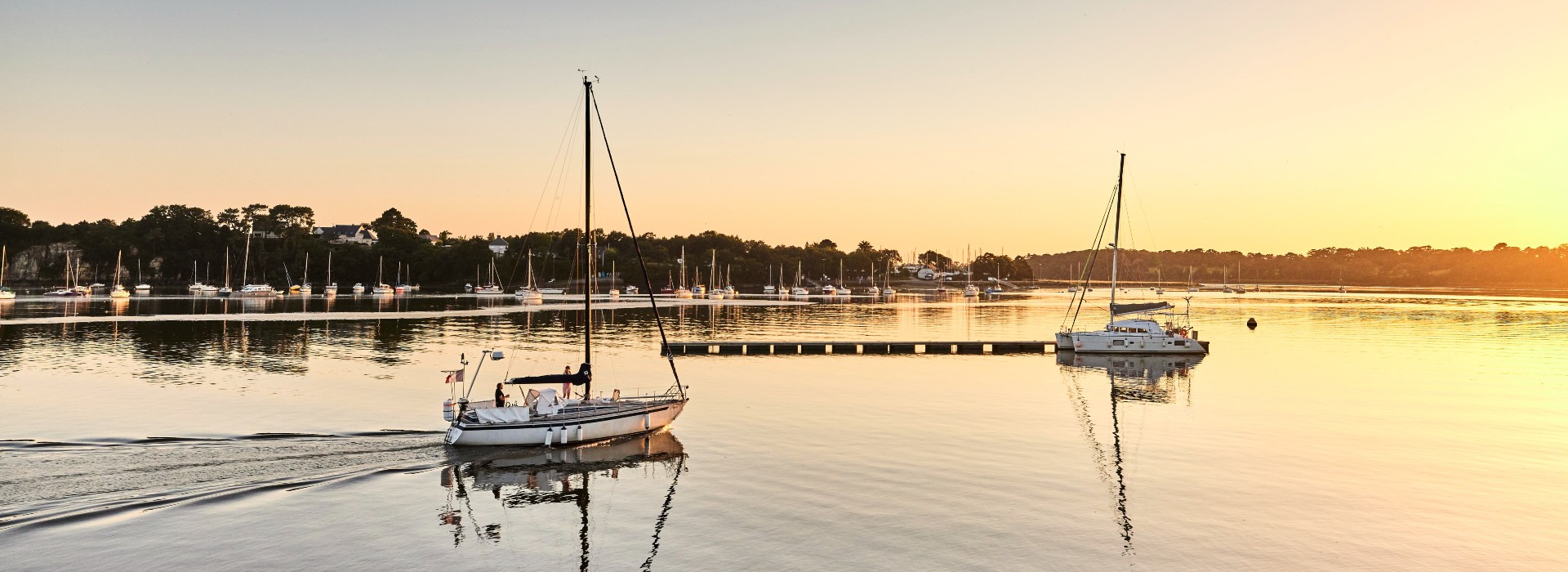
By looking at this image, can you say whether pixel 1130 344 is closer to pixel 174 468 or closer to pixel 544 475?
pixel 544 475

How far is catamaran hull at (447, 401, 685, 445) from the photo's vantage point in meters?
34.7

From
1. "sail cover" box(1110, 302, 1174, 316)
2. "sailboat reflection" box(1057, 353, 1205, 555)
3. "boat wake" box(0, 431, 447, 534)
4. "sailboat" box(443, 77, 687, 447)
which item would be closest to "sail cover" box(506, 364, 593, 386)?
"sailboat" box(443, 77, 687, 447)

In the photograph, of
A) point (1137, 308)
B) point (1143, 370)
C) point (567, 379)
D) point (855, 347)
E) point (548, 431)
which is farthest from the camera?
point (1137, 308)

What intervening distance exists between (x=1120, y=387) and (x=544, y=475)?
41.6m

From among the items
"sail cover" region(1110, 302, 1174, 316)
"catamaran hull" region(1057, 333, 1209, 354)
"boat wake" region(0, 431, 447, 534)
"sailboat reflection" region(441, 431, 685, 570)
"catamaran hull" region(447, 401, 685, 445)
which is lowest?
"sailboat reflection" region(441, 431, 685, 570)

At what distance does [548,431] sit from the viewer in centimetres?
3538

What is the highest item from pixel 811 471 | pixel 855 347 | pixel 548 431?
pixel 855 347

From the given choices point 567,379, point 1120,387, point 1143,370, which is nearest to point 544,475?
point 567,379

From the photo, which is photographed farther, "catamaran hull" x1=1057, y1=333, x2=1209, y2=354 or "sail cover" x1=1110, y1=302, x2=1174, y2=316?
"sail cover" x1=1110, y1=302, x2=1174, y2=316

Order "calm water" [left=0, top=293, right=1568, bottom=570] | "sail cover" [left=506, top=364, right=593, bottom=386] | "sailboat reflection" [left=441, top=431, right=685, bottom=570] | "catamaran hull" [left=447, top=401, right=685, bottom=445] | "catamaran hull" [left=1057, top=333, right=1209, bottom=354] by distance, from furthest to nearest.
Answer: "catamaran hull" [left=1057, top=333, right=1209, bottom=354] < "sail cover" [left=506, top=364, right=593, bottom=386] < "catamaran hull" [left=447, top=401, right=685, bottom=445] < "sailboat reflection" [left=441, top=431, right=685, bottom=570] < "calm water" [left=0, top=293, right=1568, bottom=570]

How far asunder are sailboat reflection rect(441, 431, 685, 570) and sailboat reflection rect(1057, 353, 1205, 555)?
1564 centimetres

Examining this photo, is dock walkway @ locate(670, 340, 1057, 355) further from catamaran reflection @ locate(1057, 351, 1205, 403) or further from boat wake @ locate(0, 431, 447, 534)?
boat wake @ locate(0, 431, 447, 534)

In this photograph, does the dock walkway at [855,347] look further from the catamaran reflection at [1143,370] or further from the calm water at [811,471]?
the calm water at [811,471]

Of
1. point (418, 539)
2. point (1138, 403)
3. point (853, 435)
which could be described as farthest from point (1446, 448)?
point (418, 539)
